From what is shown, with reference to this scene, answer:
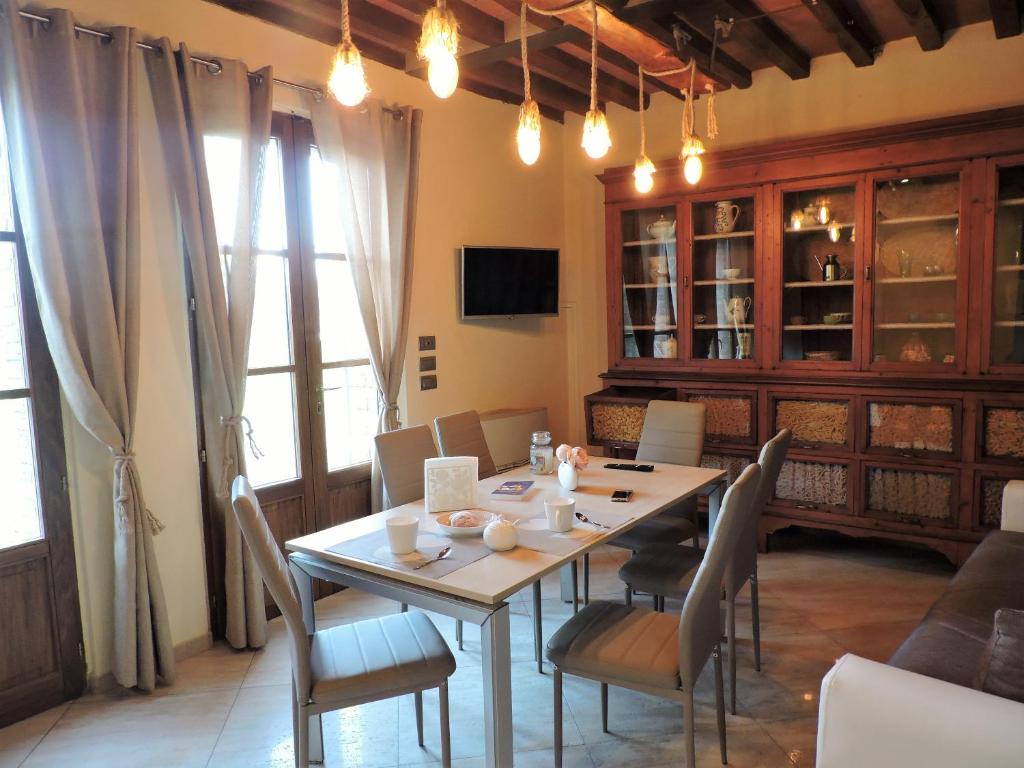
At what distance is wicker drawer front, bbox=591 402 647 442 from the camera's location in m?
4.48

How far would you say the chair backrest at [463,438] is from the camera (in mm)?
3312

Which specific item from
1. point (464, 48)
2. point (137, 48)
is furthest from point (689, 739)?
point (464, 48)

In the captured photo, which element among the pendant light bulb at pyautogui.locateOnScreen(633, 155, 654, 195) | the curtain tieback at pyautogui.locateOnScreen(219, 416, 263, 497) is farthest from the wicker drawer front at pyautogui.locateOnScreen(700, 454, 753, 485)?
the curtain tieback at pyautogui.locateOnScreen(219, 416, 263, 497)

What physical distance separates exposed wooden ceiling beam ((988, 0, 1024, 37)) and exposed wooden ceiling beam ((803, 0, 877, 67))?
1.90 feet

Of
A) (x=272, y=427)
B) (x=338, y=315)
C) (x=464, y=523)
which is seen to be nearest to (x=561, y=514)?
(x=464, y=523)

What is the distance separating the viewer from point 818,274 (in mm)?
4113

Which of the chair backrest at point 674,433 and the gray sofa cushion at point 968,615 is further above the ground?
the chair backrest at point 674,433

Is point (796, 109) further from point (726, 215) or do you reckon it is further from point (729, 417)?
point (729, 417)

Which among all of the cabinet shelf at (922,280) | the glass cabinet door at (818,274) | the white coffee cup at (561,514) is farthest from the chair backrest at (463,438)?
the cabinet shelf at (922,280)

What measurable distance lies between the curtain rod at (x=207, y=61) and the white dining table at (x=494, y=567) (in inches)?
79.1

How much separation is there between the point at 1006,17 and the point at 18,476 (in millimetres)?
4858

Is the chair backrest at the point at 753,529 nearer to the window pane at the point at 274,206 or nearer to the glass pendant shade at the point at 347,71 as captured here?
the glass pendant shade at the point at 347,71

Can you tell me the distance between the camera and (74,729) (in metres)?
2.56

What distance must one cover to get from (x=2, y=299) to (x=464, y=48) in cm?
264
